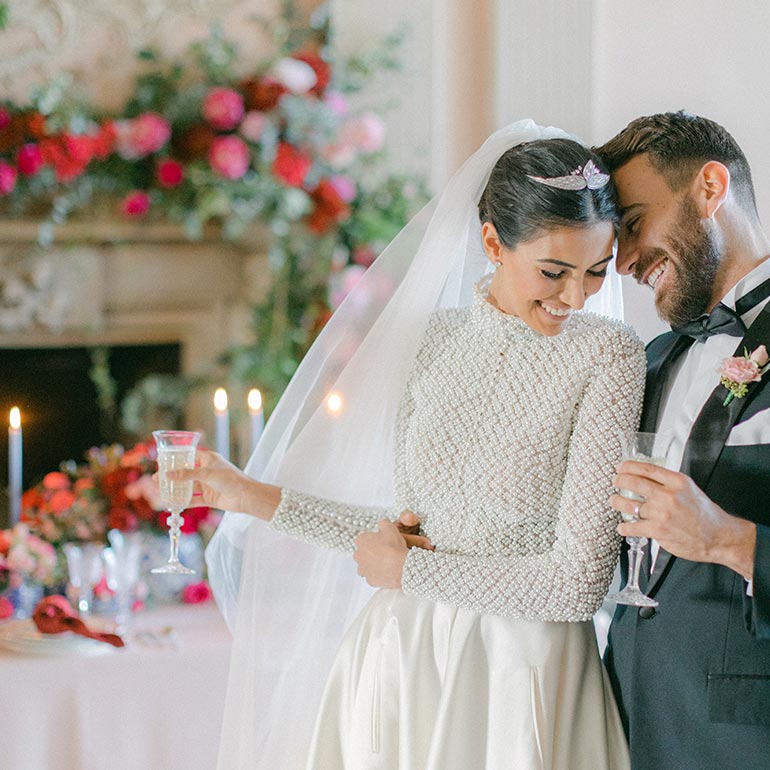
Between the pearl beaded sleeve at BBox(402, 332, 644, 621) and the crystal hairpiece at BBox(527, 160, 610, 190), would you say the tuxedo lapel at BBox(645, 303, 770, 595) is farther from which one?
the crystal hairpiece at BBox(527, 160, 610, 190)

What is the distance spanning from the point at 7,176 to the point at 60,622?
1958 millimetres

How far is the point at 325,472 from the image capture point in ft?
7.89

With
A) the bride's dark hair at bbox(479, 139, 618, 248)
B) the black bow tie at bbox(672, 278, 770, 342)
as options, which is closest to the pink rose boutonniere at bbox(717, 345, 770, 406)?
the black bow tie at bbox(672, 278, 770, 342)

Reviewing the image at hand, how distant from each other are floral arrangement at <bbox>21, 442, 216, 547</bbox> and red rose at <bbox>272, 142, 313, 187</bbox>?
132 cm

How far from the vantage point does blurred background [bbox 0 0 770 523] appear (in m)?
4.14

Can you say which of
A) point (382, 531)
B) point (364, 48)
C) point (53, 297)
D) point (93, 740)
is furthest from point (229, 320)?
point (382, 531)

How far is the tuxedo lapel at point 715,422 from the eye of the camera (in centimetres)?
181

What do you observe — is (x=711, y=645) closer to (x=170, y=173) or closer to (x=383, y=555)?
(x=383, y=555)

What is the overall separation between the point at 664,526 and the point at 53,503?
2.06m

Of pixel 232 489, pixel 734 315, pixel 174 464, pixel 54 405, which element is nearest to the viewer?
pixel 734 315

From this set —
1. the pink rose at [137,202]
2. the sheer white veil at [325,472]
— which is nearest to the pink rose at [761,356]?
the sheer white veil at [325,472]

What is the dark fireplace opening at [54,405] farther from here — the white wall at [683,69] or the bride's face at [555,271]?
the bride's face at [555,271]

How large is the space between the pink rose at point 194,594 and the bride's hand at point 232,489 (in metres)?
1.07

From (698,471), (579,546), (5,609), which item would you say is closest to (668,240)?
(698,471)
